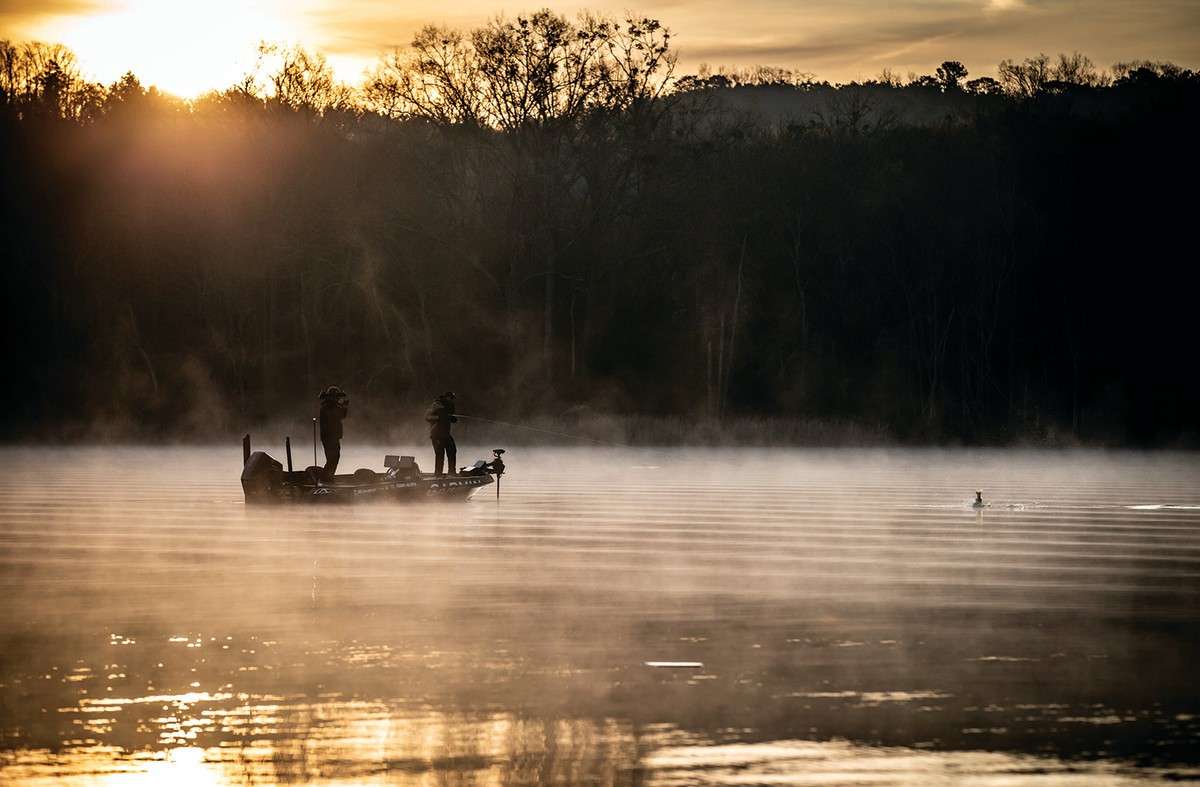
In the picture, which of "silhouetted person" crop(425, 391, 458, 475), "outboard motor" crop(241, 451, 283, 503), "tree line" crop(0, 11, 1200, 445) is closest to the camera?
"outboard motor" crop(241, 451, 283, 503)

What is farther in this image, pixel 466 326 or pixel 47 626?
pixel 466 326

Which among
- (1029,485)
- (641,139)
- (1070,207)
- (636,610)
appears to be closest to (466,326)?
(641,139)

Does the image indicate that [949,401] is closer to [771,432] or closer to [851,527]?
[771,432]

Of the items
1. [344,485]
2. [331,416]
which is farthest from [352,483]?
[331,416]

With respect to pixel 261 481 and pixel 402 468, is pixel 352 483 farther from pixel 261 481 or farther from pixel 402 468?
pixel 261 481

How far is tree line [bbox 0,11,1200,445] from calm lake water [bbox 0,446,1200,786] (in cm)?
3164

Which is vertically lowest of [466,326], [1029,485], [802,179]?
[1029,485]

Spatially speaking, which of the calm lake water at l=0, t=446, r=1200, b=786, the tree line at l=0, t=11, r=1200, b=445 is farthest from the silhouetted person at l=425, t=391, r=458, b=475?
the tree line at l=0, t=11, r=1200, b=445

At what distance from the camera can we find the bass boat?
26891 mm

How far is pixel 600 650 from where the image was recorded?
38.7 feet

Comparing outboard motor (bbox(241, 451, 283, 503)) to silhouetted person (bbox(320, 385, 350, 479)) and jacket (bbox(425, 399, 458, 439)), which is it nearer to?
silhouetted person (bbox(320, 385, 350, 479))

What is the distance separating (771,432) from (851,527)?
1272 inches

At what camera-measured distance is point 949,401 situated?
6072cm

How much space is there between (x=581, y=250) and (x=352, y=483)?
102 ft
